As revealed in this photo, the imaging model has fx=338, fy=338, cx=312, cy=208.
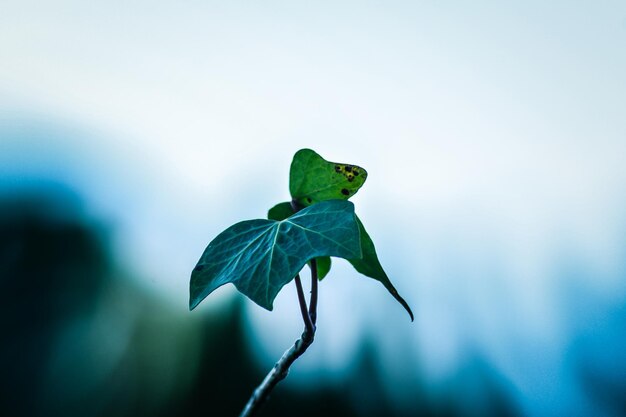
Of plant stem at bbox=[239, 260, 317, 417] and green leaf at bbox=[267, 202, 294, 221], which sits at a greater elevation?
green leaf at bbox=[267, 202, 294, 221]

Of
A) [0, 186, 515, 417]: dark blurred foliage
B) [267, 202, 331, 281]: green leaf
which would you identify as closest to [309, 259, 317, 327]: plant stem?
[267, 202, 331, 281]: green leaf

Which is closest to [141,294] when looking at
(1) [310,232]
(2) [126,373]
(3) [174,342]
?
(3) [174,342]

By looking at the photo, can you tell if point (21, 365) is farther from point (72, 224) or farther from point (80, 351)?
point (72, 224)

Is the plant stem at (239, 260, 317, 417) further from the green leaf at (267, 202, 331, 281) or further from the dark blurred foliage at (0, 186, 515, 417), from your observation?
the dark blurred foliage at (0, 186, 515, 417)

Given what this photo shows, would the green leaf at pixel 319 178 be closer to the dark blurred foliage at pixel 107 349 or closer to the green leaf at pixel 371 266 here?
the green leaf at pixel 371 266

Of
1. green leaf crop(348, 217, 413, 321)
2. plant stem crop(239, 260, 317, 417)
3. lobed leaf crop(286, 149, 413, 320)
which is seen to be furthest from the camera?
lobed leaf crop(286, 149, 413, 320)

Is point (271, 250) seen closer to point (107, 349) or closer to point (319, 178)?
point (319, 178)

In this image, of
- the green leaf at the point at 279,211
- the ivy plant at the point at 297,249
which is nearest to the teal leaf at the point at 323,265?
the ivy plant at the point at 297,249

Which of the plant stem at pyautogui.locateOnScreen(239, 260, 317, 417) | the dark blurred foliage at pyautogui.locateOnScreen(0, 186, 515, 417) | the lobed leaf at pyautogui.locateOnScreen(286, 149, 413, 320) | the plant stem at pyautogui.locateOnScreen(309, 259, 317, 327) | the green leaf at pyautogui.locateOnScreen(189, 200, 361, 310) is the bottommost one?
the dark blurred foliage at pyautogui.locateOnScreen(0, 186, 515, 417)

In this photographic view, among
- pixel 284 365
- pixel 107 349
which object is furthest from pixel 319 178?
pixel 107 349
